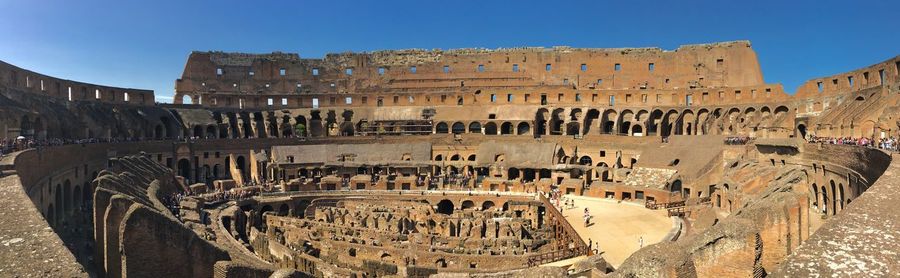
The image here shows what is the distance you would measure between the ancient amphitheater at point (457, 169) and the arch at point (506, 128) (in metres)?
0.97

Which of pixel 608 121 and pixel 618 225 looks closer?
pixel 618 225

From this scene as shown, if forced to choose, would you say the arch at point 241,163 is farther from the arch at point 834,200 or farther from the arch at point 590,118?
the arch at point 834,200

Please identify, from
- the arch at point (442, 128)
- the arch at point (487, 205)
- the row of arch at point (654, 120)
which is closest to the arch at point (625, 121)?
the row of arch at point (654, 120)

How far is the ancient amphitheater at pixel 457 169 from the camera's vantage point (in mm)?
11203

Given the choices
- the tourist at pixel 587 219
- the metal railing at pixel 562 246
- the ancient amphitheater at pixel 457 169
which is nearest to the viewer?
the ancient amphitheater at pixel 457 169

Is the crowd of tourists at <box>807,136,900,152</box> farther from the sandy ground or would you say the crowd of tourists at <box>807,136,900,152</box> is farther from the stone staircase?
the sandy ground

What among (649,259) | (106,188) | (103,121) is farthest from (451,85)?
(649,259)

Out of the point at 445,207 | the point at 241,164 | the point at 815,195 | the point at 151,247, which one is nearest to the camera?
the point at 151,247

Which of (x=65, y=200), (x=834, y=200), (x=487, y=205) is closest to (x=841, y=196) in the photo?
(x=834, y=200)

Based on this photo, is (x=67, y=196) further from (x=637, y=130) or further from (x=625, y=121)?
(x=637, y=130)

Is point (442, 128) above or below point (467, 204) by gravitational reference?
above

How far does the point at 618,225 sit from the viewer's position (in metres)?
26.6

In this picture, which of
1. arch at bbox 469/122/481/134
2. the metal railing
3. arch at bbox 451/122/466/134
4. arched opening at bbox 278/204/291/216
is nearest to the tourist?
the metal railing

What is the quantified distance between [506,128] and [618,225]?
2466cm
